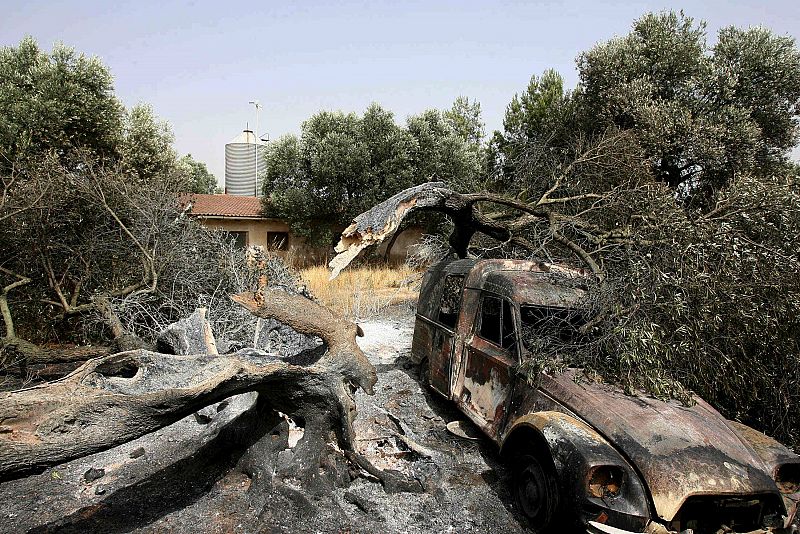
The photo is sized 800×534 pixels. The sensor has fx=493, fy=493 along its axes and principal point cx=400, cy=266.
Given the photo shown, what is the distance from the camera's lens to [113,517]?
3793 mm

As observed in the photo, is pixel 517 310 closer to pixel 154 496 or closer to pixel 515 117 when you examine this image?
pixel 154 496

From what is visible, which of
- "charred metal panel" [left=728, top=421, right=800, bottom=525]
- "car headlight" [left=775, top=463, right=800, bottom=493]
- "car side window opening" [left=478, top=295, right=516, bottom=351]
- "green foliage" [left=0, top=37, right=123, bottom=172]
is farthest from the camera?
"green foliage" [left=0, top=37, right=123, bottom=172]

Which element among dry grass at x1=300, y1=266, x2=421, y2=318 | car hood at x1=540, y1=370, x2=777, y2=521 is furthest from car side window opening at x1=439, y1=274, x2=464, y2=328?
dry grass at x1=300, y1=266, x2=421, y2=318

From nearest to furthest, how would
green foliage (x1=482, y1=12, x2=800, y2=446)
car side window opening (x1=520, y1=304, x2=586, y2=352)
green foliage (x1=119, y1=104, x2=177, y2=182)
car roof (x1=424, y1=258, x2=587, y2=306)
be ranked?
green foliage (x1=482, y1=12, x2=800, y2=446)
car side window opening (x1=520, y1=304, x2=586, y2=352)
car roof (x1=424, y1=258, x2=587, y2=306)
green foliage (x1=119, y1=104, x2=177, y2=182)

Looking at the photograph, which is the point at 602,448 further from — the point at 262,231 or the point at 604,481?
the point at 262,231

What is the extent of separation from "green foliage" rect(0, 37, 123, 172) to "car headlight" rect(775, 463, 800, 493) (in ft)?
45.4

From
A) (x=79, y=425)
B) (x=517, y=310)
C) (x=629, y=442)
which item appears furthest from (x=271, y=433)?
(x=629, y=442)

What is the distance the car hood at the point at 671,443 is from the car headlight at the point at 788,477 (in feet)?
0.94

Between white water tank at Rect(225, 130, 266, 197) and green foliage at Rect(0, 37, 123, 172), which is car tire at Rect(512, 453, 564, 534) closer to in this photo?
green foliage at Rect(0, 37, 123, 172)

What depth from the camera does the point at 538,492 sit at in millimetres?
3898

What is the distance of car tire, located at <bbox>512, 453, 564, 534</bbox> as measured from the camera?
3707mm

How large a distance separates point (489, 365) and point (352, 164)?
14328 millimetres

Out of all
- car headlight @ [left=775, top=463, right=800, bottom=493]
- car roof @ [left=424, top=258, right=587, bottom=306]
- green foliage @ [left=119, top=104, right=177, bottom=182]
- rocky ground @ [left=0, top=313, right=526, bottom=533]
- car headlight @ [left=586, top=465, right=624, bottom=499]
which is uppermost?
green foliage @ [left=119, top=104, right=177, bottom=182]

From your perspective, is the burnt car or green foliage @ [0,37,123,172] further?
green foliage @ [0,37,123,172]
